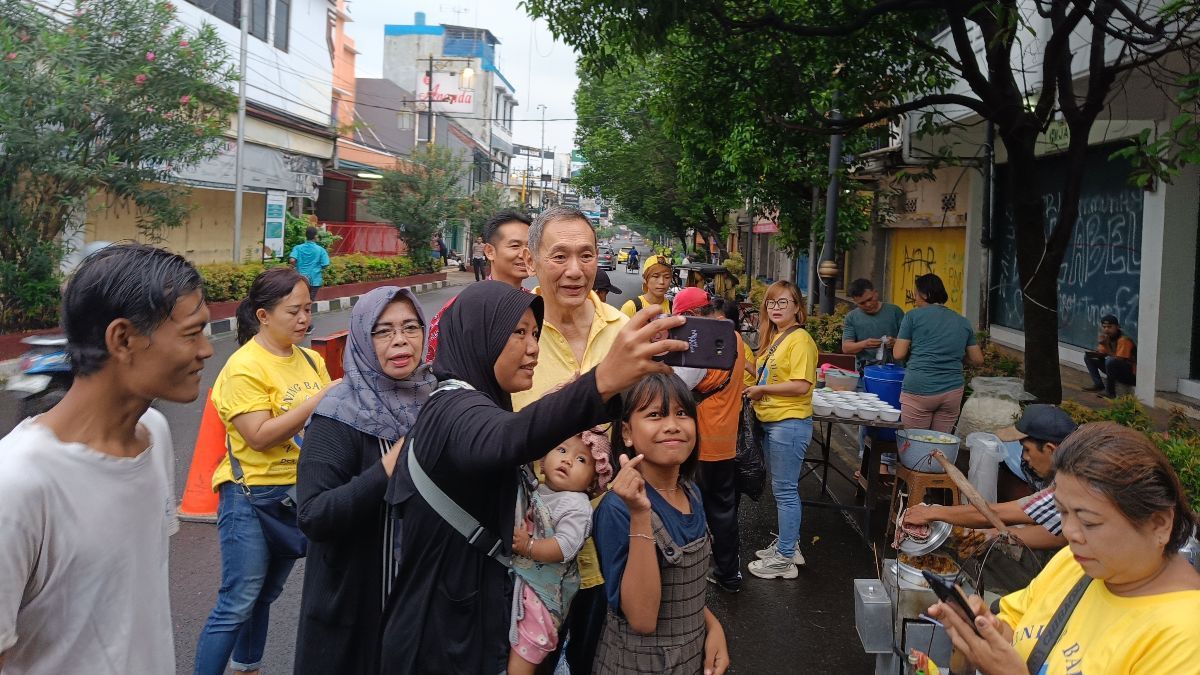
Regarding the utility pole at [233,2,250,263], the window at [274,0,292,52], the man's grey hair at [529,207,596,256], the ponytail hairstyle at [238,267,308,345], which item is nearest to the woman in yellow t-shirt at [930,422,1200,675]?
the man's grey hair at [529,207,596,256]

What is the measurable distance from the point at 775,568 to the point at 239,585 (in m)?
3.28

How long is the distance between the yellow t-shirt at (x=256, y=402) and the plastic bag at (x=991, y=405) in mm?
5753

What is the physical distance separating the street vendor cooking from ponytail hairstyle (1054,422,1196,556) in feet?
3.56

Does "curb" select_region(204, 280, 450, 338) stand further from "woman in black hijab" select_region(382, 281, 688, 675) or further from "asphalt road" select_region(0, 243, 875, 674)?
"woman in black hijab" select_region(382, 281, 688, 675)

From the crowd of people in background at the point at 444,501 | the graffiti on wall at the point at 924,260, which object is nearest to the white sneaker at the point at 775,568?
the crowd of people in background at the point at 444,501

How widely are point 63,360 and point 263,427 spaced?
1.31 meters

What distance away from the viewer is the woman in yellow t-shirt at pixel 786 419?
209 inches

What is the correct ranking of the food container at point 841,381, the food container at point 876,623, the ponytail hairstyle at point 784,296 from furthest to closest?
the food container at point 841,381, the ponytail hairstyle at point 784,296, the food container at point 876,623

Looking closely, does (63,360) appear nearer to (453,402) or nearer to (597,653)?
(453,402)

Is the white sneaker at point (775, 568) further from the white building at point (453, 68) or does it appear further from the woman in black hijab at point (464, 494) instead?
the white building at point (453, 68)

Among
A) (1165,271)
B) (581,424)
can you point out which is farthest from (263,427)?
(1165,271)

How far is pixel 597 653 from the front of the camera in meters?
2.69

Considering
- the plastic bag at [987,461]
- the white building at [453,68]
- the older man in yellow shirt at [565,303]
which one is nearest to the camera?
the older man in yellow shirt at [565,303]

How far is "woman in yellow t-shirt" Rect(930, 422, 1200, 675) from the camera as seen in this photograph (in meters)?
1.95
